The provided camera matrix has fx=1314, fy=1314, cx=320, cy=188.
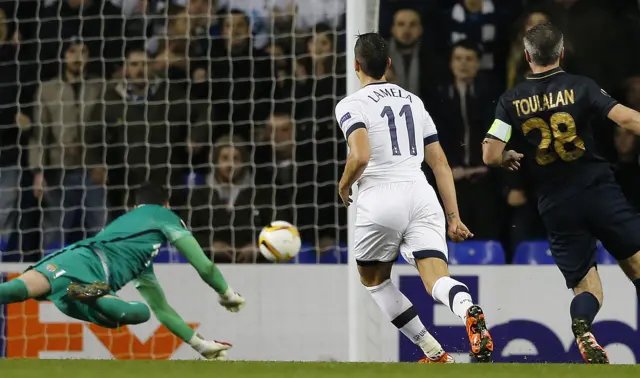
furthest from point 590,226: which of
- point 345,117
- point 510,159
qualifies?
point 345,117

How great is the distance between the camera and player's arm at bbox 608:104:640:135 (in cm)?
659

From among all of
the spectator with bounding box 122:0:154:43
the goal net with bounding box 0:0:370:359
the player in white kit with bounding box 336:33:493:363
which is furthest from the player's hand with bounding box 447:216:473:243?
the spectator with bounding box 122:0:154:43

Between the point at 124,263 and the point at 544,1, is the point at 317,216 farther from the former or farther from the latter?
the point at 544,1

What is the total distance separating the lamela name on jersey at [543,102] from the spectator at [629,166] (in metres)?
2.24

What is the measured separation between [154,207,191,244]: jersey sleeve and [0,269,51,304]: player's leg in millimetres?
883

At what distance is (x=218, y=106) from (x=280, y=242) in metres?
1.60

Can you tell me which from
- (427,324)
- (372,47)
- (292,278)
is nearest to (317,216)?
(292,278)

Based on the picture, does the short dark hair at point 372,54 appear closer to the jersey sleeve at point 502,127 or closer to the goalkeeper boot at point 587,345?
the jersey sleeve at point 502,127

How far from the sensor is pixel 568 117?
6.91 m

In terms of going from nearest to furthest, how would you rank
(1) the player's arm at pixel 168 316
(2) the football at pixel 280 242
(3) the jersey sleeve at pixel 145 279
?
(2) the football at pixel 280 242
(1) the player's arm at pixel 168 316
(3) the jersey sleeve at pixel 145 279

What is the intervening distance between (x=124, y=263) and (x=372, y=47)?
10.5 feet

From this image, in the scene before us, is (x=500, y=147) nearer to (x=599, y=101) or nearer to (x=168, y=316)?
(x=599, y=101)

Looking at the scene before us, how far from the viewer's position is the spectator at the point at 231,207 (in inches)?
387

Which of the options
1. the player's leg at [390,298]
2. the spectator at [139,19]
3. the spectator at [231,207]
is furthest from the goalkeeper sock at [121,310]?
the player's leg at [390,298]
